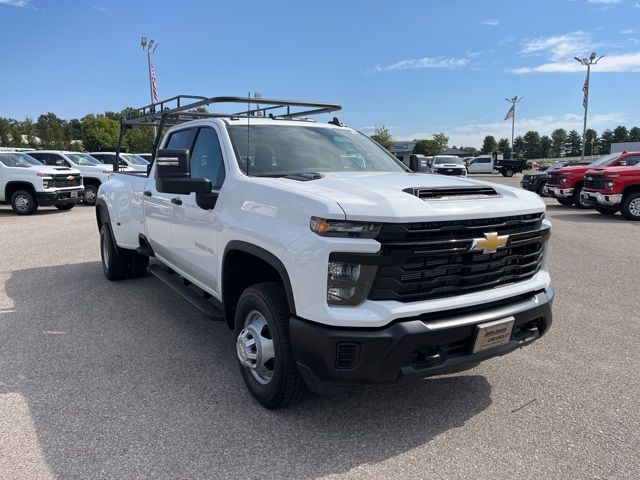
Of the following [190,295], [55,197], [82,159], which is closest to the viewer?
[190,295]

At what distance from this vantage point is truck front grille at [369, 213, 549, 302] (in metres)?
2.66

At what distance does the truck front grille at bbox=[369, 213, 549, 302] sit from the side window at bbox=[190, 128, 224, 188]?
1.71m

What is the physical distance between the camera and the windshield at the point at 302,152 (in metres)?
3.88

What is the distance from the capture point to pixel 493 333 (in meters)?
2.90

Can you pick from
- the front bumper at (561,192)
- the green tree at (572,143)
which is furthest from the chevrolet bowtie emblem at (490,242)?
the green tree at (572,143)

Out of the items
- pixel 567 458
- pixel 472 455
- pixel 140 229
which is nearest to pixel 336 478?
pixel 472 455

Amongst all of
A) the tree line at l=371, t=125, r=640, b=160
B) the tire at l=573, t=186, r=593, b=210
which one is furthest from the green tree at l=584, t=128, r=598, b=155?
the tire at l=573, t=186, r=593, b=210

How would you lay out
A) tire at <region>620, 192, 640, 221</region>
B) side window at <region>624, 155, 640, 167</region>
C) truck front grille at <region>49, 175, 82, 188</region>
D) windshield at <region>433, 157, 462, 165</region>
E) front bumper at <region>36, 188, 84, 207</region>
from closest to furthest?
tire at <region>620, 192, 640, 221</region> → side window at <region>624, 155, 640, 167</region> → front bumper at <region>36, 188, 84, 207</region> → truck front grille at <region>49, 175, 82, 188</region> → windshield at <region>433, 157, 462, 165</region>

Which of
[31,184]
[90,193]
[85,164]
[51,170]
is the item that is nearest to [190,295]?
[51,170]

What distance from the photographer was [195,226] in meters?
4.12

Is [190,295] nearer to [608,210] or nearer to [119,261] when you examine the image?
[119,261]

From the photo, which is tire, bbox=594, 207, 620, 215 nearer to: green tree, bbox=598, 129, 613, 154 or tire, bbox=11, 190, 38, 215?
tire, bbox=11, 190, 38, 215

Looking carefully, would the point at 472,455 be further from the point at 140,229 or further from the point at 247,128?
the point at 140,229

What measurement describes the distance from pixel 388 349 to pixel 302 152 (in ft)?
6.71
